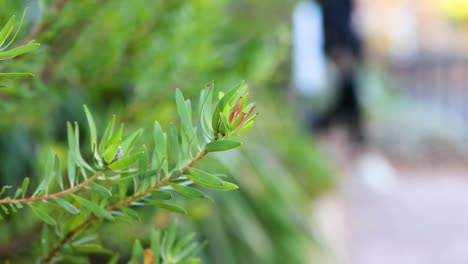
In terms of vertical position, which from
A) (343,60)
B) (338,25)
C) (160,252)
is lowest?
(343,60)

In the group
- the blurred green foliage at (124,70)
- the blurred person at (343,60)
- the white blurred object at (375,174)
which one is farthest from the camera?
the white blurred object at (375,174)

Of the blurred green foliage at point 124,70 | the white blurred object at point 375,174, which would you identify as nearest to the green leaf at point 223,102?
the blurred green foliage at point 124,70

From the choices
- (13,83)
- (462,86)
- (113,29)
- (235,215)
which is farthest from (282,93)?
(462,86)

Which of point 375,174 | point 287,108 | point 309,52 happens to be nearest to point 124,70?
point 287,108

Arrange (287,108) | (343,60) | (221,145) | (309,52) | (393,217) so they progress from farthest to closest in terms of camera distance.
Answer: (343,60)
(309,52)
(393,217)
(287,108)
(221,145)

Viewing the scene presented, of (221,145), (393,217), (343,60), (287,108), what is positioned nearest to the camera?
(221,145)

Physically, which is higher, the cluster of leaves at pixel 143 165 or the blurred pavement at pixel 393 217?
the cluster of leaves at pixel 143 165

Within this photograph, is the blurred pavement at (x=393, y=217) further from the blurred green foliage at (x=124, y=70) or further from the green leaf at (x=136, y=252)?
the green leaf at (x=136, y=252)

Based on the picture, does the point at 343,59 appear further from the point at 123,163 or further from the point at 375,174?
the point at 123,163

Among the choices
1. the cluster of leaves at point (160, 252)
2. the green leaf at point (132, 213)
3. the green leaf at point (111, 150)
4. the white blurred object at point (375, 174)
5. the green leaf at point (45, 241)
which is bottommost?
the white blurred object at point (375, 174)
